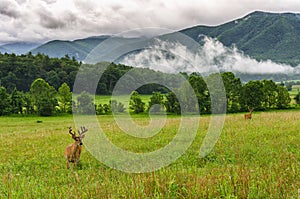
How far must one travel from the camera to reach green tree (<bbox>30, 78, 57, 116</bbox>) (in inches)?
2451

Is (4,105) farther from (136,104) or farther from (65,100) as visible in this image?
(136,104)

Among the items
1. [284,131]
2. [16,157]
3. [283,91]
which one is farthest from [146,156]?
[283,91]

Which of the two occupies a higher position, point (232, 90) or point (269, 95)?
point (232, 90)

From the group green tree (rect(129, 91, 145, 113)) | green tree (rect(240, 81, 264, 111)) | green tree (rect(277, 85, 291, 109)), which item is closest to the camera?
green tree (rect(129, 91, 145, 113))

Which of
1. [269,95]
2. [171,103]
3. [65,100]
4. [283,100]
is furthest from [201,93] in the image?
[65,100]

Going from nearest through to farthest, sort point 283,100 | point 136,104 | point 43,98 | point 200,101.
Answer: point 200,101 < point 136,104 < point 283,100 < point 43,98

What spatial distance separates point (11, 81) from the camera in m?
91.7

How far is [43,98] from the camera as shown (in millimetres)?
63656

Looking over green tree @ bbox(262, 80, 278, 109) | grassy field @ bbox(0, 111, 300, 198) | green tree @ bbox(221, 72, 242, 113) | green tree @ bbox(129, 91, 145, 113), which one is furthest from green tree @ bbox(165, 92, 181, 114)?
grassy field @ bbox(0, 111, 300, 198)

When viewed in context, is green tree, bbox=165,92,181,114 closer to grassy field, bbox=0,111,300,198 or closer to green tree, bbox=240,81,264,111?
green tree, bbox=240,81,264,111

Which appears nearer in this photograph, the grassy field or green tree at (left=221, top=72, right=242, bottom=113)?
the grassy field

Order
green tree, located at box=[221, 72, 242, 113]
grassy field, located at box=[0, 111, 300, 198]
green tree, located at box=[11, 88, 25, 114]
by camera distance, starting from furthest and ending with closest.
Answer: green tree, located at box=[11, 88, 25, 114], green tree, located at box=[221, 72, 242, 113], grassy field, located at box=[0, 111, 300, 198]

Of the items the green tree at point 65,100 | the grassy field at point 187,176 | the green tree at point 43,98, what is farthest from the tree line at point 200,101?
the grassy field at point 187,176

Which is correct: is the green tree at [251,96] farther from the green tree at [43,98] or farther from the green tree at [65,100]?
the green tree at [43,98]
